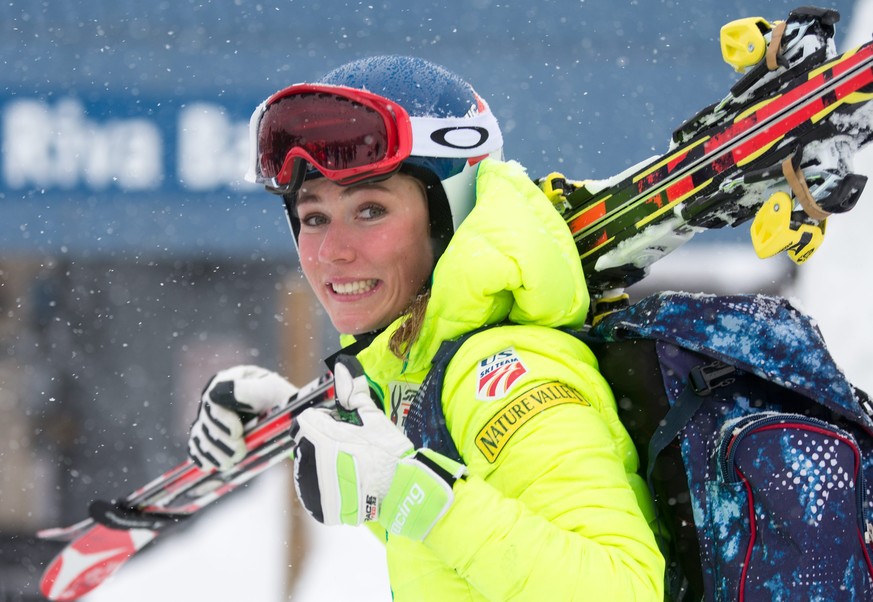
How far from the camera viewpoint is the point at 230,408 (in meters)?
2.97

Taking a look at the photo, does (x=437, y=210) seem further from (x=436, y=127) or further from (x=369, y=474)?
(x=369, y=474)

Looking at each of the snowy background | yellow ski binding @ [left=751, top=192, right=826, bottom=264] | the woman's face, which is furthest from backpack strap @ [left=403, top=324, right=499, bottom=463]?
the snowy background

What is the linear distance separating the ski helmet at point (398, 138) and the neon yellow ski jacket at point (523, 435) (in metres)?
0.11

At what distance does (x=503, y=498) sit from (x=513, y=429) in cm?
13

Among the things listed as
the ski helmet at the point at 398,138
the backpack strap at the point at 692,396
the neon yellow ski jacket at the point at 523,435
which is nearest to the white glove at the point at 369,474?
the neon yellow ski jacket at the point at 523,435

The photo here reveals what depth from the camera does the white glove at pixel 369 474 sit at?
1.57 meters

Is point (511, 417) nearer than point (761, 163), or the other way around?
point (511, 417)

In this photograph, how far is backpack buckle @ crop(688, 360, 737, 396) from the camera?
5.47 ft

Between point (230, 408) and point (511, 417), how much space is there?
1524 mm

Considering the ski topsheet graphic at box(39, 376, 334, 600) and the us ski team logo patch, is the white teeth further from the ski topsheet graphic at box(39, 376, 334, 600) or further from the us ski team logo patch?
the ski topsheet graphic at box(39, 376, 334, 600)

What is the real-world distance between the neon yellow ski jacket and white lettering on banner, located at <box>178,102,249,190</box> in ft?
14.8

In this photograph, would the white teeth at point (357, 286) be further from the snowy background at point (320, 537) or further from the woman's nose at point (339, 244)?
the snowy background at point (320, 537)

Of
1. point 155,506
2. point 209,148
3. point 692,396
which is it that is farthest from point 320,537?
point 692,396

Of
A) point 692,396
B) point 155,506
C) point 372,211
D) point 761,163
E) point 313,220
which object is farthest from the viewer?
point 155,506
